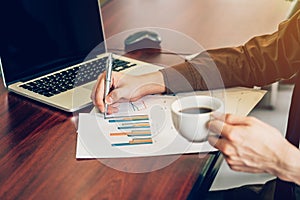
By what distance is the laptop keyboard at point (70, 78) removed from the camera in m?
1.17

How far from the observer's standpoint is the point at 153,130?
0.99 meters

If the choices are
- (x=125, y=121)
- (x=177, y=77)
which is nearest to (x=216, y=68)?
(x=177, y=77)

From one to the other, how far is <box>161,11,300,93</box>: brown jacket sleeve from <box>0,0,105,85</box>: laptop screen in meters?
0.29

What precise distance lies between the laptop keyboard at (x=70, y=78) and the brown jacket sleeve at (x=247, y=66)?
0.20m

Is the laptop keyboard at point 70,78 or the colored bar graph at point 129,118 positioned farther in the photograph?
the laptop keyboard at point 70,78

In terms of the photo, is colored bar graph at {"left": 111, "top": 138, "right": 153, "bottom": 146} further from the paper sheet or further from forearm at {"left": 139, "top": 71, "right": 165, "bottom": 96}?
forearm at {"left": 139, "top": 71, "right": 165, "bottom": 96}

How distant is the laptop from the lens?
45.2 inches

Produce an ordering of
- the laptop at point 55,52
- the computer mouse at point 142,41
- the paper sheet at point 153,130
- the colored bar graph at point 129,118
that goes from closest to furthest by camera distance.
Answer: the paper sheet at point 153,130, the colored bar graph at point 129,118, the laptop at point 55,52, the computer mouse at point 142,41

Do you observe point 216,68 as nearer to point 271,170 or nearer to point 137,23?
point 271,170

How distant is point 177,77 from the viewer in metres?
1.17

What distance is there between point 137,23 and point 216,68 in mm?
599

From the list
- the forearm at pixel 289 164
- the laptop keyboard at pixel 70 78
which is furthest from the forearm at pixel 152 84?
the forearm at pixel 289 164

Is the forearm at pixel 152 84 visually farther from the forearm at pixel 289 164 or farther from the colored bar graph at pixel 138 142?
the forearm at pixel 289 164

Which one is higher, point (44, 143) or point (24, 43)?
point (24, 43)
